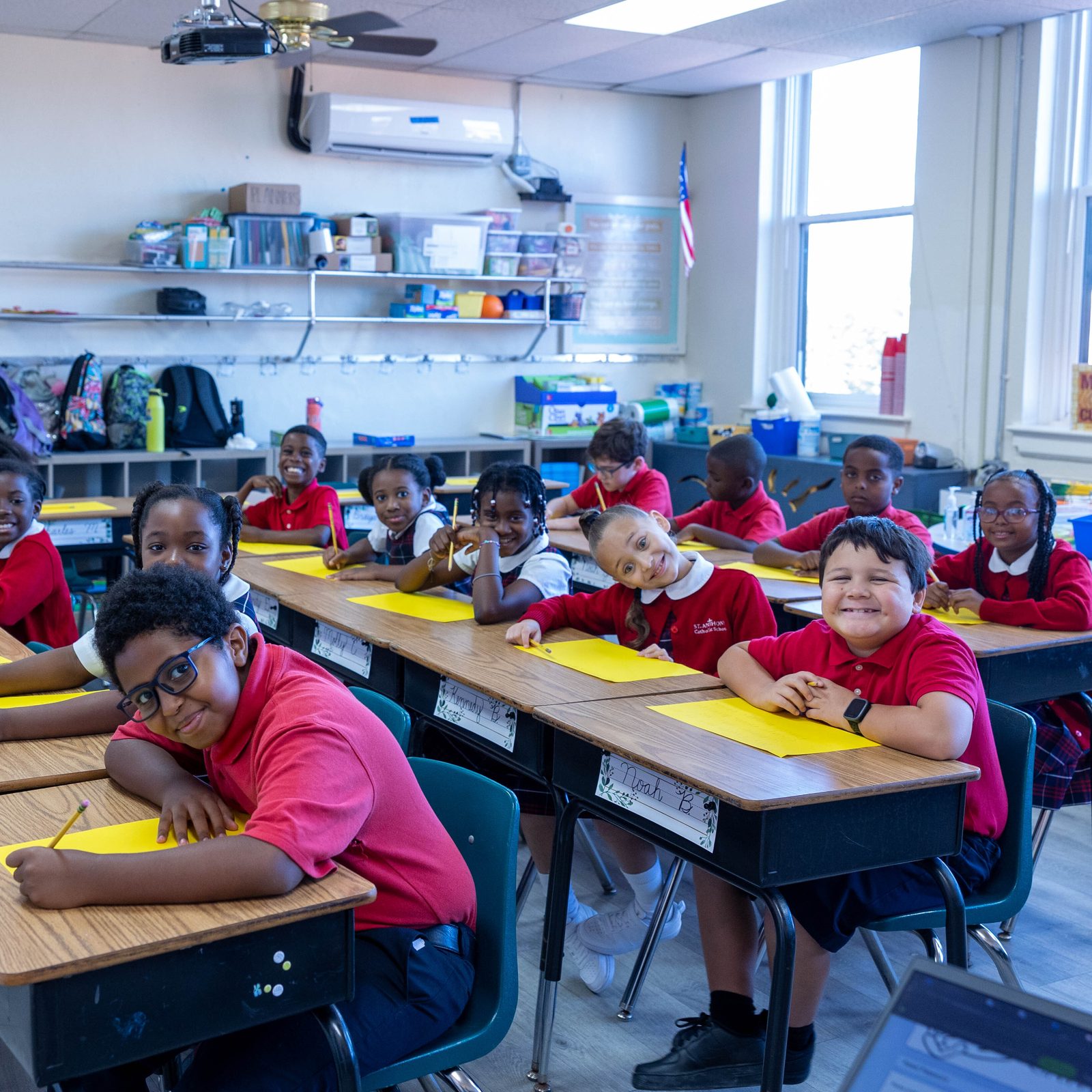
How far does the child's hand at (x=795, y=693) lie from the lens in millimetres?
2076

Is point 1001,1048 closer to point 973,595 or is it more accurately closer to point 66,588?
point 973,595

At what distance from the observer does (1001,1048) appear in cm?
62

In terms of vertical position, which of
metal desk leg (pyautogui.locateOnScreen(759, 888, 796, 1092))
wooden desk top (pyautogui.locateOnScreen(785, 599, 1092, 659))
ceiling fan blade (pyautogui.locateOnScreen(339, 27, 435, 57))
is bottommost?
metal desk leg (pyautogui.locateOnScreen(759, 888, 796, 1092))

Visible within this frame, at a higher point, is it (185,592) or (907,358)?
(907,358)

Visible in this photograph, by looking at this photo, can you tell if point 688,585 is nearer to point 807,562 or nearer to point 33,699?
point 807,562

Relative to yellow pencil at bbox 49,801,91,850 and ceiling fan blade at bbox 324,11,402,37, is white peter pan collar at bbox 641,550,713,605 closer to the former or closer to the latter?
yellow pencil at bbox 49,801,91,850

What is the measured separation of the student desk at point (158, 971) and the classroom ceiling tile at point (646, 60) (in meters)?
5.34

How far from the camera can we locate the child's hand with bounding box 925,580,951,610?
3.03 metres

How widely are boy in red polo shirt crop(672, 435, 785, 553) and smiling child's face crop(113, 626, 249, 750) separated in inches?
113

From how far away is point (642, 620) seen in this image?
274cm

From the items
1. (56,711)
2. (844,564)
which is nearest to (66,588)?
(56,711)

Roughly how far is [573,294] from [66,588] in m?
4.64

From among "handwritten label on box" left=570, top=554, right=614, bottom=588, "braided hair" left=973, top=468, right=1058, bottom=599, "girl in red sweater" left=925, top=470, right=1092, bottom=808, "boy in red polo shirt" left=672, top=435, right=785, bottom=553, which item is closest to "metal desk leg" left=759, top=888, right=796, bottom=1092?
"girl in red sweater" left=925, top=470, right=1092, bottom=808

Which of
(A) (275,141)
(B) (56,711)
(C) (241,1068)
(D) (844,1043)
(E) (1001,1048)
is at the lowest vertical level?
(D) (844,1043)
